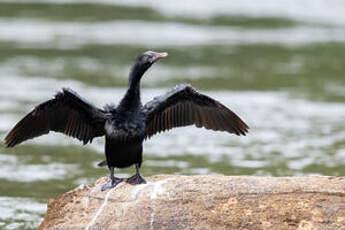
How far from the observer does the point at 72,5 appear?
24359 mm

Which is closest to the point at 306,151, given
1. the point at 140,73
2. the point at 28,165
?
the point at 28,165

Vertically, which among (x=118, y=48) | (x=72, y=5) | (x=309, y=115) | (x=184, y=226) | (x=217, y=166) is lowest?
(x=184, y=226)

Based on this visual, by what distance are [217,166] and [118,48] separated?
7838mm

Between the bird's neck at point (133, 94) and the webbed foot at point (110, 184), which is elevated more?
the bird's neck at point (133, 94)

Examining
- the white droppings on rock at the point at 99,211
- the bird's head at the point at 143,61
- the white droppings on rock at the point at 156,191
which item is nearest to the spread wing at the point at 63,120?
the bird's head at the point at 143,61

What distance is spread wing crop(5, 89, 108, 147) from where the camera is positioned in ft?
26.2

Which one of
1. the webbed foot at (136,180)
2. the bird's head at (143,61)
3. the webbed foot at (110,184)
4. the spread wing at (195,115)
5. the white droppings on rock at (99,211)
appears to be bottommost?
the white droppings on rock at (99,211)

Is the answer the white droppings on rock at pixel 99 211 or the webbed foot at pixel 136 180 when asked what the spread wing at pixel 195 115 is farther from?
the white droppings on rock at pixel 99 211

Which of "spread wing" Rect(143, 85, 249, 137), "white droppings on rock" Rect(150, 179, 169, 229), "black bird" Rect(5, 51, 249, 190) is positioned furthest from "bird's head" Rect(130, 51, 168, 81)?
"white droppings on rock" Rect(150, 179, 169, 229)

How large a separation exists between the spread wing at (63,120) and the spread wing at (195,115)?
0.51 metres

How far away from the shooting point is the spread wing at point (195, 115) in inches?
329

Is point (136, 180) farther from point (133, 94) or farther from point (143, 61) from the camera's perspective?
point (143, 61)

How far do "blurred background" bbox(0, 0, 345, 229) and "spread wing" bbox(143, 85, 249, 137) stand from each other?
256 centimetres

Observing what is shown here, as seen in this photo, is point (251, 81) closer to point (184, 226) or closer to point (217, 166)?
point (217, 166)
